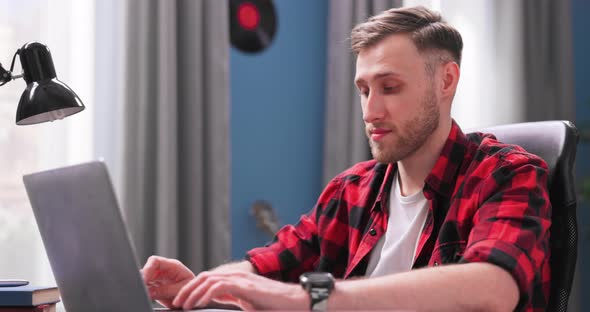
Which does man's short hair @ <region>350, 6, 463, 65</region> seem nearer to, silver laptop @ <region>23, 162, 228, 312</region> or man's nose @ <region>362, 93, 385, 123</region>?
man's nose @ <region>362, 93, 385, 123</region>

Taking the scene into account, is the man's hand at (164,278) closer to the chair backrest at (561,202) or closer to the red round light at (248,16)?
the chair backrest at (561,202)

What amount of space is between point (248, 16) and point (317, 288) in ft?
7.00

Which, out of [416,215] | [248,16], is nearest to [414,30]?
[416,215]

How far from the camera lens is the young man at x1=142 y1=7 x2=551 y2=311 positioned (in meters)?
1.10

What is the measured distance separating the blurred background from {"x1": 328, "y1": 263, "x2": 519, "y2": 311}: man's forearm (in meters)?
1.59

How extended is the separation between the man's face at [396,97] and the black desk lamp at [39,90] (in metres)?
0.58

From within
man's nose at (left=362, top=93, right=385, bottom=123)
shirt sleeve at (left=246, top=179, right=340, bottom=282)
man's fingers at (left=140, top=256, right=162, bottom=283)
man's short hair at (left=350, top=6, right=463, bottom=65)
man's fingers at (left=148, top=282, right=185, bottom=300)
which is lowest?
shirt sleeve at (left=246, top=179, right=340, bottom=282)

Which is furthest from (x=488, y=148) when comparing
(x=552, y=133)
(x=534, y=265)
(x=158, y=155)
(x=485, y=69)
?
(x=485, y=69)

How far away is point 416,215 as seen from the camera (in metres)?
1.49

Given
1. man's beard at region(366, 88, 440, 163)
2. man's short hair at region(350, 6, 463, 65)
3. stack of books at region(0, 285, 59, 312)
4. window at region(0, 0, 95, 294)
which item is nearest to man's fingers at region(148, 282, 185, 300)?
stack of books at region(0, 285, 59, 312)

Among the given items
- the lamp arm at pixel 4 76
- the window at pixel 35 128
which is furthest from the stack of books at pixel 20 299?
the window at pixel 35 128

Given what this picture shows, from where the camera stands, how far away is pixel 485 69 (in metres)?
3.29

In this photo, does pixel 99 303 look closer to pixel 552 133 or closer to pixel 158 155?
pixel 552 133

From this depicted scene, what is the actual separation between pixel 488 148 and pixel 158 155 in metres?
1.43
